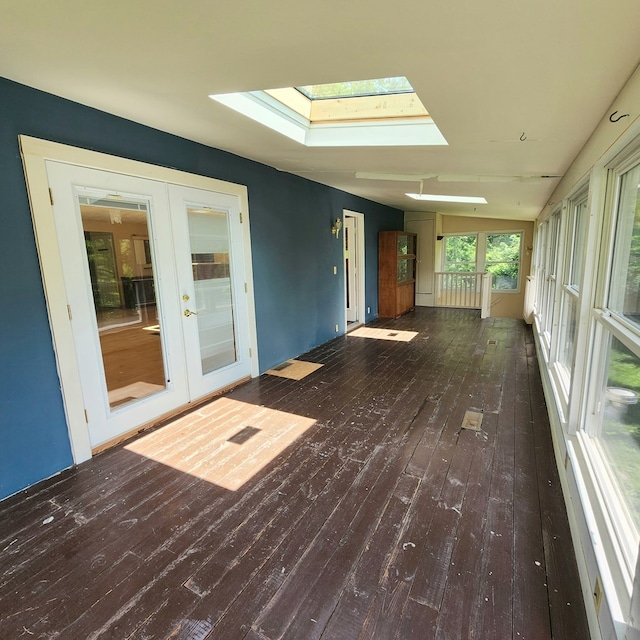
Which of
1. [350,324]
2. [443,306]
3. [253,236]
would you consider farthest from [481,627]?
[443,306]

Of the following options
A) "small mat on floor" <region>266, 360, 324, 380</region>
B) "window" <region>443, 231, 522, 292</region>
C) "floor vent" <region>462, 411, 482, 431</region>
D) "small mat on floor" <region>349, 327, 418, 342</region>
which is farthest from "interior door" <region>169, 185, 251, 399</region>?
"window" <region>443, 231, 522, 292</region>

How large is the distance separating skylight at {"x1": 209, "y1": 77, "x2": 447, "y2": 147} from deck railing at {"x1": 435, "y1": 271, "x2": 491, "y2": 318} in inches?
254

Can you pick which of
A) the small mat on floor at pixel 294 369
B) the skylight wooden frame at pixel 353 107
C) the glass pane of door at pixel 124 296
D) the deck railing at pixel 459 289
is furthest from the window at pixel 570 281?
the deck railing at pixel 459 289

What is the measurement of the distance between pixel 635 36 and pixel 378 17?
93 cm

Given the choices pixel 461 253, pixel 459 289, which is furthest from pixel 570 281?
pixel 461 253

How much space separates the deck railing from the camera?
8.77 metres

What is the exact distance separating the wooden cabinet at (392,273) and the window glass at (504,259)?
2427mm

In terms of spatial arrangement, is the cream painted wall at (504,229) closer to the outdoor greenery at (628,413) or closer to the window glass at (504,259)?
the window glass at (504,259)

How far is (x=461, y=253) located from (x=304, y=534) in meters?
9.00

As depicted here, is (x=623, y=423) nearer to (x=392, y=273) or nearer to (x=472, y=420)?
(x=472, y=420)

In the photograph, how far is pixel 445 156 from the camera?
3117mm

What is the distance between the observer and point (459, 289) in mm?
9055

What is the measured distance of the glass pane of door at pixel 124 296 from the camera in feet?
8.46

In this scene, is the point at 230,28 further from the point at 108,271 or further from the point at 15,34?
the point at 108,271
